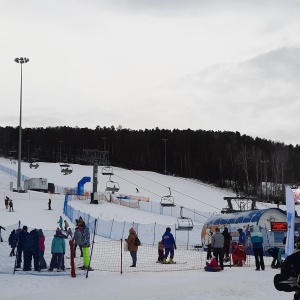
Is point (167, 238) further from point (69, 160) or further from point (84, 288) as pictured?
point (69, 160)

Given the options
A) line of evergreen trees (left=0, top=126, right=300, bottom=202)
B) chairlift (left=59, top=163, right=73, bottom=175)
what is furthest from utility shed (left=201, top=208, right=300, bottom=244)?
line of evergreen trees (left=0, top=126, right=300, bottom=202)

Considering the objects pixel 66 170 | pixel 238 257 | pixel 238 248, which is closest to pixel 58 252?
pixel 238 257

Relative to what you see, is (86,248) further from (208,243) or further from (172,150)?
(172,150)

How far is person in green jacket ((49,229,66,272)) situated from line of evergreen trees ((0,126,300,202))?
3782 inches

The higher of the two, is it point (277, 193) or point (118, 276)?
point (277, 193)

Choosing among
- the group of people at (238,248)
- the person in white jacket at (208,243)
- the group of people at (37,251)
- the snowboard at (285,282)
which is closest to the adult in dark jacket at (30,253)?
the group of people at (37,251)

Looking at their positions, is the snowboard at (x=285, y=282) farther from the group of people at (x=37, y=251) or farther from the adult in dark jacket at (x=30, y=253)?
the adult in dark jacket at (x=30, y=253)

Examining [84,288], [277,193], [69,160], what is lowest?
[84,288]

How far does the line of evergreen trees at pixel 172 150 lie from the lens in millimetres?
122750

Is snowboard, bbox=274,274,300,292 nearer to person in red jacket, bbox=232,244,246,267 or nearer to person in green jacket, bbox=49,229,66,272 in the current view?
person in green jacket, bbox=49,229,66,272

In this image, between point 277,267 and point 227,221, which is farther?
point 227,221

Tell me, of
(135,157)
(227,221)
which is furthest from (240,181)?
(227,221)

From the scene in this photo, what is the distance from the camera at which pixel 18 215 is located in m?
42.6

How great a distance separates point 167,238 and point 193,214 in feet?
108
